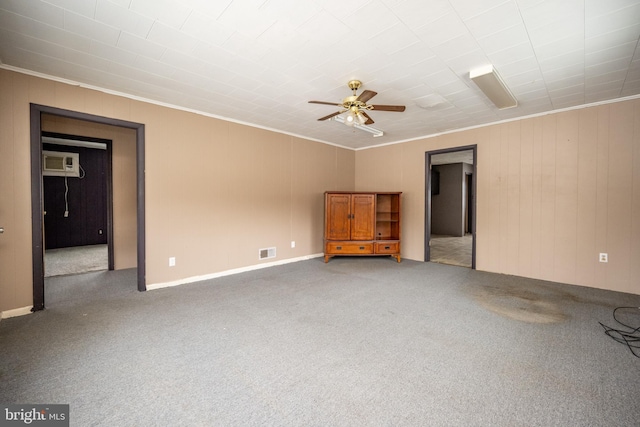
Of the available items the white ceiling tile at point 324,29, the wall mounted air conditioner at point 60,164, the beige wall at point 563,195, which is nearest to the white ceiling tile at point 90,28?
the white ceiling tile at point 324,29

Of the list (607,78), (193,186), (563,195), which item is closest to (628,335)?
(563,195)

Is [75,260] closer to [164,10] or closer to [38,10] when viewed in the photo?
[38,10]

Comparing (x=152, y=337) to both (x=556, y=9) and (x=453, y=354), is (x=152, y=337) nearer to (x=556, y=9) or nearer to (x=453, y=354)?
(x=453, y=354)

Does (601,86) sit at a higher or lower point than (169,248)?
higher

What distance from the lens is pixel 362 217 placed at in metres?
5.34

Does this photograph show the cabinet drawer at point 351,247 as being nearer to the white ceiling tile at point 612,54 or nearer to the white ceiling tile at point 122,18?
the white ceiling tile at point 612,54

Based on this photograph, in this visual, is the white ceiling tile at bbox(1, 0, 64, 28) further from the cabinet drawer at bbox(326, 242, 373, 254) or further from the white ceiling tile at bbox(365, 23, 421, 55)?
the cabinet drawer at bbox(326, 242, 373, 254)

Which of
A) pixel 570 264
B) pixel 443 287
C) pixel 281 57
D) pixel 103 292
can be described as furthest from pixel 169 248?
pixel 570 264

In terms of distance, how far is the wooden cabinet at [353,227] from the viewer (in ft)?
17.4

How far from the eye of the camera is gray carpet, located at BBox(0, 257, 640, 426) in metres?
1.48

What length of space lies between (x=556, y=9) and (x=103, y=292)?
5.32 meters

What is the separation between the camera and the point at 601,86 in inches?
121

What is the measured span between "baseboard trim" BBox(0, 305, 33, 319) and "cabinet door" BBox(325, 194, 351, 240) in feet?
13.4

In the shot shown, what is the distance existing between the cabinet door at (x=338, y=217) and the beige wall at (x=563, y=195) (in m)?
2.14
